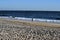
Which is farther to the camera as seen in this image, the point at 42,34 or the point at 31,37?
the point at 42,34

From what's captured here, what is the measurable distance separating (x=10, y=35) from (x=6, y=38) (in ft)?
2.22

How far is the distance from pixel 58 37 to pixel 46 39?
3.08ft

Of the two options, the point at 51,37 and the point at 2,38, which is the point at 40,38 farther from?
the point at 2,38

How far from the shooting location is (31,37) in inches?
467

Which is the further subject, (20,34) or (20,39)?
(20,34)

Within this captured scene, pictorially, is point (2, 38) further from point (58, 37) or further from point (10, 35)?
point (58, 37)

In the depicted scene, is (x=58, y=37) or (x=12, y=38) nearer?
(x=12, y=38)

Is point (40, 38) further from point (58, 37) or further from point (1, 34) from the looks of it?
point (1, 34)

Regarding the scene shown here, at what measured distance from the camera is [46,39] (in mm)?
11805

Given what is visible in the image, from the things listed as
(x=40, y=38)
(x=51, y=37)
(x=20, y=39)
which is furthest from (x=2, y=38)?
(x=51, y=37)

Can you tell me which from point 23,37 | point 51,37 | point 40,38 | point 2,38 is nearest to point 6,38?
point 2,38

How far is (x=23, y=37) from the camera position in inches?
468

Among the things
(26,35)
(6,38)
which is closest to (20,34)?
(26,35)

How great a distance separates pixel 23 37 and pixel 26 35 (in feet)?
1.19
